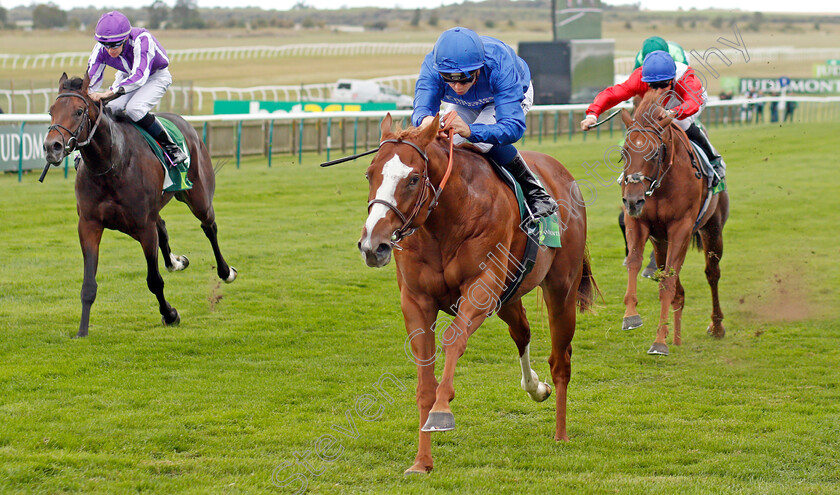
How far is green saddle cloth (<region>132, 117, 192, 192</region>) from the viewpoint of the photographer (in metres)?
7.64

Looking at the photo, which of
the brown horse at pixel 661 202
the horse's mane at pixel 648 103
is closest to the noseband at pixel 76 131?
the brown horse at pixel 661 202

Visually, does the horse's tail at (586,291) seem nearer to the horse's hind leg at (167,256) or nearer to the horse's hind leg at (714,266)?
the horse's hind leg at (714,266)

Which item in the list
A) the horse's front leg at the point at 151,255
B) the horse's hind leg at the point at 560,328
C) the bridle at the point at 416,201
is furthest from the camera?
the horse's front leg at the point at 151,255

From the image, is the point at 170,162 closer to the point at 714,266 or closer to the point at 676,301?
the point at 676,301

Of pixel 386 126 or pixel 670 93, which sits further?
pixel 670 93

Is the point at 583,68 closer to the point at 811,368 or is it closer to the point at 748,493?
the point at 811,368

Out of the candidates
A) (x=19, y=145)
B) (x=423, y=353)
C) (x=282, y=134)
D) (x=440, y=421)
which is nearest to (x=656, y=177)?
(x=423, y=353)

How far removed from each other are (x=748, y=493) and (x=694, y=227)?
369 cm

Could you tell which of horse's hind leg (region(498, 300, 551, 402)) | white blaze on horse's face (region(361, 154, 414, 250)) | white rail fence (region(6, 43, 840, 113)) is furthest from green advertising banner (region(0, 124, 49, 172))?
white blaze on horse's face (region(361, 154, 414, 250))

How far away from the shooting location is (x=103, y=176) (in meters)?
7.06

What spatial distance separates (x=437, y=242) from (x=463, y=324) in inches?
15.4

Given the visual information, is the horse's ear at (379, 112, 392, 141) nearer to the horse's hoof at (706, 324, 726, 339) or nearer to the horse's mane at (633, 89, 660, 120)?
the horse's mane at (633, 89, 660, 120)

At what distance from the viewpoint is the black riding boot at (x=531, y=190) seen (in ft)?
15.9

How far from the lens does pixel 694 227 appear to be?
7.58 metres
